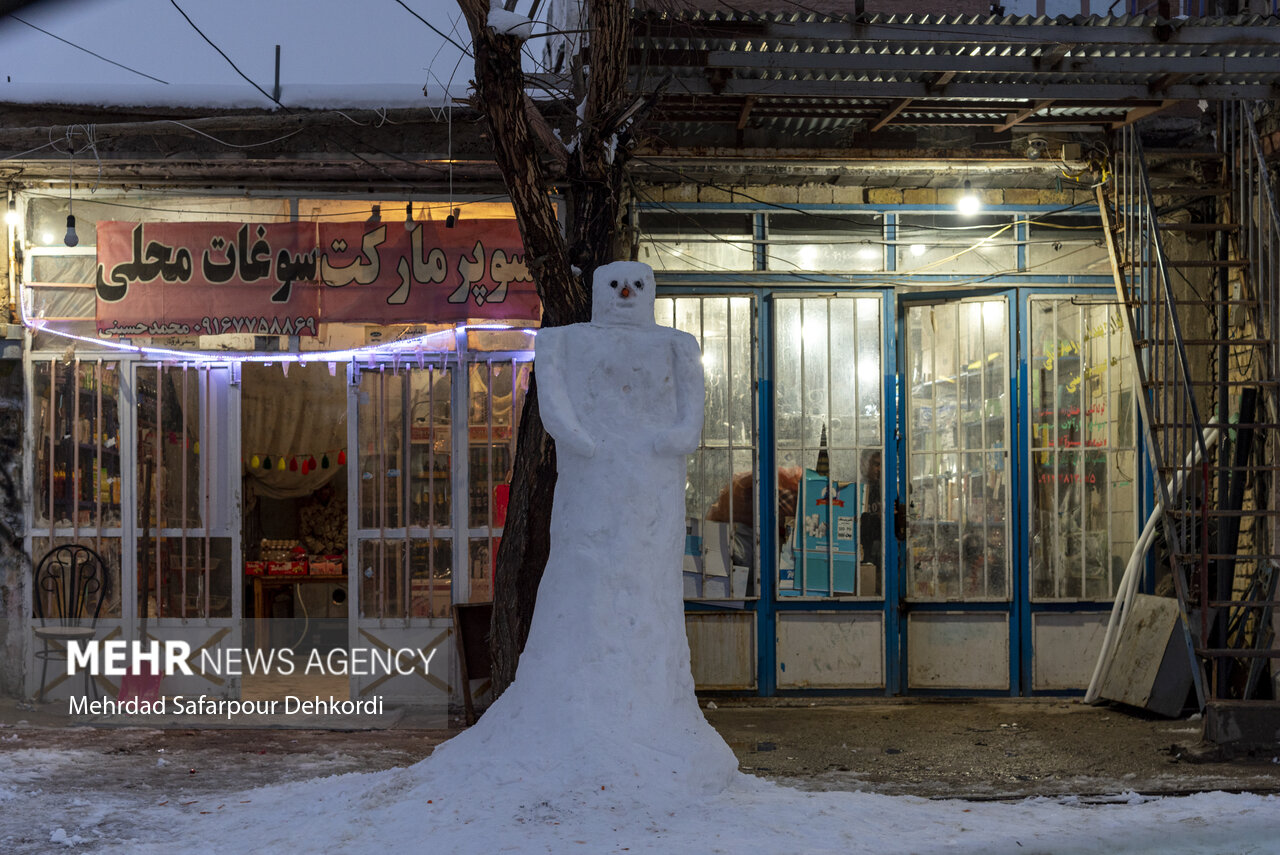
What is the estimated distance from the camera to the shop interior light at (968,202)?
367 inches

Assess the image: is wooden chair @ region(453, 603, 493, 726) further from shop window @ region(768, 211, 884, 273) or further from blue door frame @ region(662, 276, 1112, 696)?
shop window @ region(768, 211, 884, 273)

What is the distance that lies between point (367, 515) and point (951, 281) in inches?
192

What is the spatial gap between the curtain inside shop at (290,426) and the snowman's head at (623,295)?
7.09 meters

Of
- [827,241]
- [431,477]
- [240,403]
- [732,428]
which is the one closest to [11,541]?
[240,403]

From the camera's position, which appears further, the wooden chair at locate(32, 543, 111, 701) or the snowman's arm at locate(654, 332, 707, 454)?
the wooden chair at locate(32, 543, 111, 701)

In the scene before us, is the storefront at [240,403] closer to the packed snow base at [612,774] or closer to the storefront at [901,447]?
the storefront at [901,447]

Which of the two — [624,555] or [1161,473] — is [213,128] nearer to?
[624,555]

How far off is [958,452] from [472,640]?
13.5 ft

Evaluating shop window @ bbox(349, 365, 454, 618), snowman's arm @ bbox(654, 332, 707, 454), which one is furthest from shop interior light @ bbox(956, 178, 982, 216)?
snowman's arm @ bbox(654, 332, 707, 454)

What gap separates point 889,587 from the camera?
9297mm

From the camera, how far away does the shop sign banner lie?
8805 mm

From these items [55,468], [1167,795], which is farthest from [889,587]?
[55,468]

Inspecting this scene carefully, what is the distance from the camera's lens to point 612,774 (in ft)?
17.0

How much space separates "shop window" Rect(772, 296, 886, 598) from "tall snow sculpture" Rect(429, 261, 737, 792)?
12.0 ft
